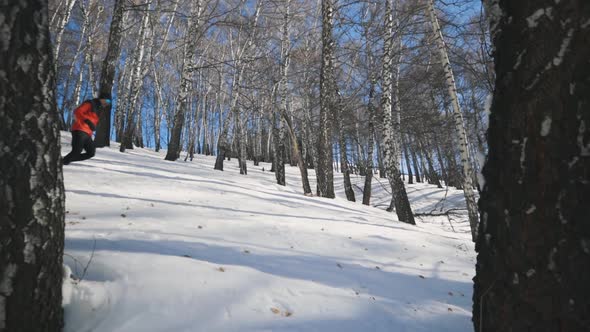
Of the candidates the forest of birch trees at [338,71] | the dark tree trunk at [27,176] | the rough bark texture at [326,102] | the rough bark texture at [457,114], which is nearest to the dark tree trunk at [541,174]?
the forest of birch trees at [338,71]

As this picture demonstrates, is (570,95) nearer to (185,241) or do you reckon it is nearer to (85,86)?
(185,241)

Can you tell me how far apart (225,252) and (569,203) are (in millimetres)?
2407

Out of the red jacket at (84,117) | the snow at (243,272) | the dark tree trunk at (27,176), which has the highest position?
the red jacket at (84,117)

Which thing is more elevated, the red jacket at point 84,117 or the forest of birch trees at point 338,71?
the forest of birch trees at point 338,71

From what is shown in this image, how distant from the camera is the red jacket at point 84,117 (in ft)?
16.7

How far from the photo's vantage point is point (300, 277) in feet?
8.16

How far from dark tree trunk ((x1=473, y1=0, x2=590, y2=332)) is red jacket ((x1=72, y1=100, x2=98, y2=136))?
228 inches

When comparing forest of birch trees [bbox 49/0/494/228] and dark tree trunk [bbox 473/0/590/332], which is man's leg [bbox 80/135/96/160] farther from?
dark tree trunk [bbox 473/0/590/332]

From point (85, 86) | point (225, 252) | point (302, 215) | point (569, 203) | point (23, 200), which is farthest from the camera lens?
point (85, 86)

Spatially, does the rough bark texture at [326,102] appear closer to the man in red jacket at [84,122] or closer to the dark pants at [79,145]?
the man in red jacket at [84,122]

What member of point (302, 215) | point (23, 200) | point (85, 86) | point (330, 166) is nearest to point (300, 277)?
point (23, 200)

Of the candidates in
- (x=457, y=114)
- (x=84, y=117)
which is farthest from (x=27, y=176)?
(x=457, y=114)

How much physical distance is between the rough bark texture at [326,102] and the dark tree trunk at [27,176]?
7.28m

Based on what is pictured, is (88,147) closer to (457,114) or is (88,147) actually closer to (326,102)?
(326,102)
